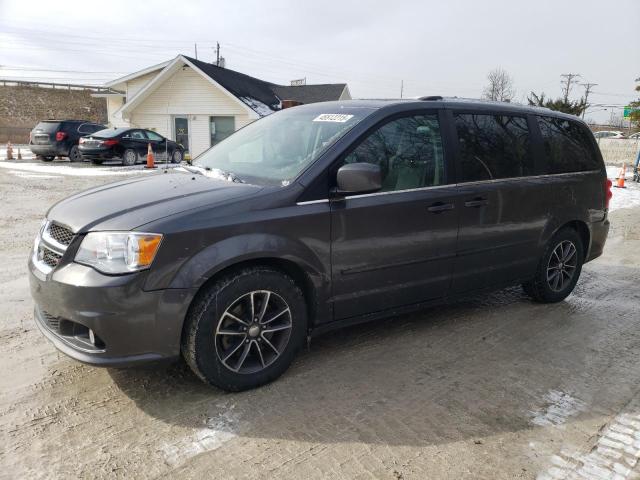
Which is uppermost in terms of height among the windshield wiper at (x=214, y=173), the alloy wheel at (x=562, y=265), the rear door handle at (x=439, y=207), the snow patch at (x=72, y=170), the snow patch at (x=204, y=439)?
the windshield wiper at (x=214, y=173)

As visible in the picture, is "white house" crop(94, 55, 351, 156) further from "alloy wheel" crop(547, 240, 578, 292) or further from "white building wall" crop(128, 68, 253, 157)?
"alloy wheel" crop(547, 240, 578, 292)

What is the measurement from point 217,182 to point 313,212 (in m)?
0.73

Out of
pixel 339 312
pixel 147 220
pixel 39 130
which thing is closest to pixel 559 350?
pixel 339 312

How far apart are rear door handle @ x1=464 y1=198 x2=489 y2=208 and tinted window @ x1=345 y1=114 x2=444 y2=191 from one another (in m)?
0.30

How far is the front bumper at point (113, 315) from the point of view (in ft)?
9.02

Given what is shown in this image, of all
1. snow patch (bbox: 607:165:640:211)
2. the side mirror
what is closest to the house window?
snow patch (bbox: 607:165:640:211)

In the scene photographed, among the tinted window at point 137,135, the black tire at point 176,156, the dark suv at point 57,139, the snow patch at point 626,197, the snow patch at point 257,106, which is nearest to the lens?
the snow patch at point 626,197

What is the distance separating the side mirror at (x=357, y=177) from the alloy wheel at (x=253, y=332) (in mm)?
828

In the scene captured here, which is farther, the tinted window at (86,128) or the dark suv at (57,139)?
the tinted window at (86,128)

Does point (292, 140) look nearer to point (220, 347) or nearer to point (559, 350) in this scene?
point (220, 347)

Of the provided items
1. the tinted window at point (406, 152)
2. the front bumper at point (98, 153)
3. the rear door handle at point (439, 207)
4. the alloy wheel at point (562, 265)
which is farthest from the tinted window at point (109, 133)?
the rear door handle at point (439, 207)

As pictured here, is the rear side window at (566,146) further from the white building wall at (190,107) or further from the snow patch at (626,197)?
the white building wall at (190,107)

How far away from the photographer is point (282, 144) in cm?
389

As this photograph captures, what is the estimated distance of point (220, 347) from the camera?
10.2 feet
